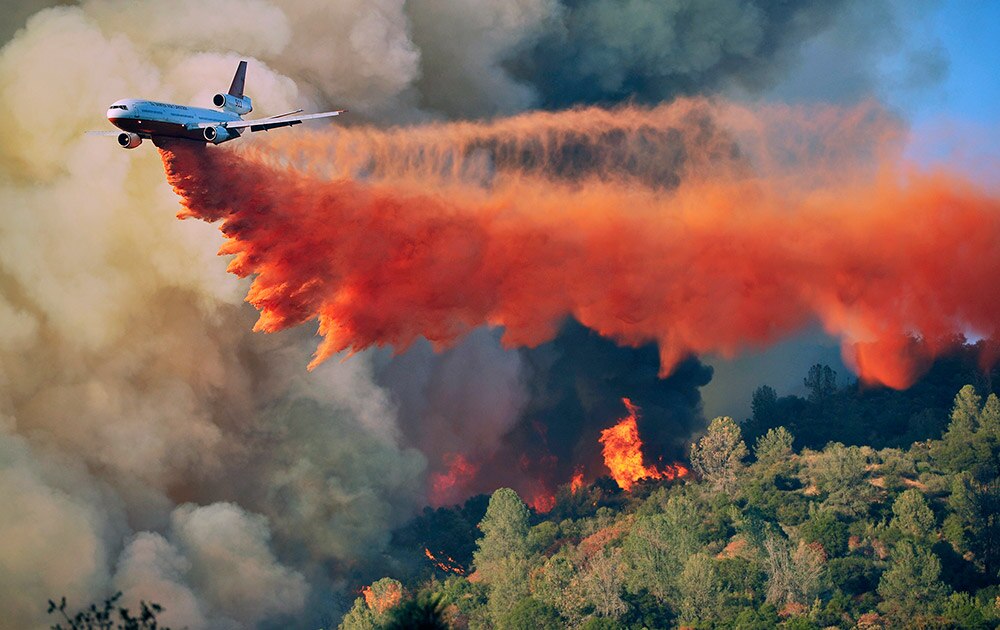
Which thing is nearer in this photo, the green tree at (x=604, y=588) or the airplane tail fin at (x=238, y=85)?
the airplane tail fin at (x=238, y=85)

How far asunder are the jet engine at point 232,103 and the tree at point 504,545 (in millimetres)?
45583

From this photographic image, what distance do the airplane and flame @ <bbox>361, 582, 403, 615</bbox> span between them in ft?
155

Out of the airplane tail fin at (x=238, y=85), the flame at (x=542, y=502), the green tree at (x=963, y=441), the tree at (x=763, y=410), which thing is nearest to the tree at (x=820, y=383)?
the tree at (x=763, y=410)

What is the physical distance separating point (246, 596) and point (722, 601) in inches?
1445

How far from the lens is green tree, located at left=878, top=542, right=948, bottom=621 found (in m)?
109

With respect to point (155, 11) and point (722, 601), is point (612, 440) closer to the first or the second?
point (722, 601)

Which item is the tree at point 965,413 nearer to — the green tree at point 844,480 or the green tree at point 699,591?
the green tree at point 844,480

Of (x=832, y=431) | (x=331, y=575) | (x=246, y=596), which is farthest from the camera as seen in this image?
(x=832, y=431)

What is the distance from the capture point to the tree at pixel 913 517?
122 metres

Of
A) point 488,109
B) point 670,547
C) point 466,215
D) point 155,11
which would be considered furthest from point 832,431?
point 155,11

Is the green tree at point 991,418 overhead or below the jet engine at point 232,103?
below

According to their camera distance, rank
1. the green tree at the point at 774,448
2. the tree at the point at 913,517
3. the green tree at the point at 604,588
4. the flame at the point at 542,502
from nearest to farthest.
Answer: the green tree at the point at 604,588
the tree at the point at 913,517
the flame at the point at 542,502
the green tree at the point at 774,448

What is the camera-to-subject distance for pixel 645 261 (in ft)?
379

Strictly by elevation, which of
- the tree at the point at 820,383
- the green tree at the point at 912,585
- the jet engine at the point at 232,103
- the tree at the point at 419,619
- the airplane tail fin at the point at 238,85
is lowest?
the tree at the point at 419,619
